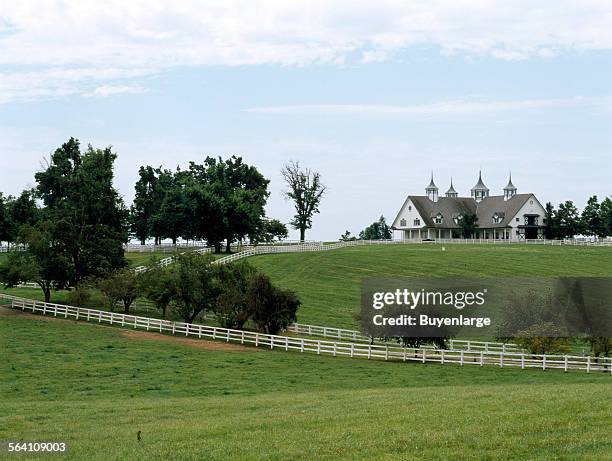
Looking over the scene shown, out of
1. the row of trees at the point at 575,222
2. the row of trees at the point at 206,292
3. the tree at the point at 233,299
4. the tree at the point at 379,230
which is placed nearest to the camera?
the row of trees at the point at 206,292

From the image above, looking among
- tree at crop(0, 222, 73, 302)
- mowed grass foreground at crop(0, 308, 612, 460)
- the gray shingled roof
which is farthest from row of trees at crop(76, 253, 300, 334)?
the gray shingled roof

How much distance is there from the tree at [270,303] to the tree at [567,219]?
78756 mm

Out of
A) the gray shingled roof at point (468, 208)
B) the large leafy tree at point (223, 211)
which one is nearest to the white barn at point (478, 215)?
the gray shingled roof at point (468, 208)

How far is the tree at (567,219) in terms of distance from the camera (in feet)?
409

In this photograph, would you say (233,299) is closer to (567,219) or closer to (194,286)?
(194,286)

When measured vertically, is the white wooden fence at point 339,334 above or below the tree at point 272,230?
below

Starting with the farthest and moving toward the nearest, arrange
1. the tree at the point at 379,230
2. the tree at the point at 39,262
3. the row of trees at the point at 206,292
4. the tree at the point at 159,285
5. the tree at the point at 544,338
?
1. the tree at the point at 379,230
2. the tree at the point at 39,262
3. the tree at the point at 159,285
4. the row of trees at the point at 206,292
5. the tree at the point at 544,338

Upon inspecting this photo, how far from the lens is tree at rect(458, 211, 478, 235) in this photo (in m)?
127

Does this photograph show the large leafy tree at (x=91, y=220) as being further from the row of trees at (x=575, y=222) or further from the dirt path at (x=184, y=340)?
the row of trees at (x=575, y=222)

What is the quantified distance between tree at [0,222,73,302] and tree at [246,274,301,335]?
→ 1962 centimetres

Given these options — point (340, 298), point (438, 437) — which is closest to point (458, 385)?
point (438, 437)

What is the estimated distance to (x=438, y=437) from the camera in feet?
63.5

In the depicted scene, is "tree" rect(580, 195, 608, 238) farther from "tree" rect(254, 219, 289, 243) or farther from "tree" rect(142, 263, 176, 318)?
"tree" rect(142, 263, 176, 318)

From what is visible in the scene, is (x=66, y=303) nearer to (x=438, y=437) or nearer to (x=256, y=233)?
(x=256, y=233)
